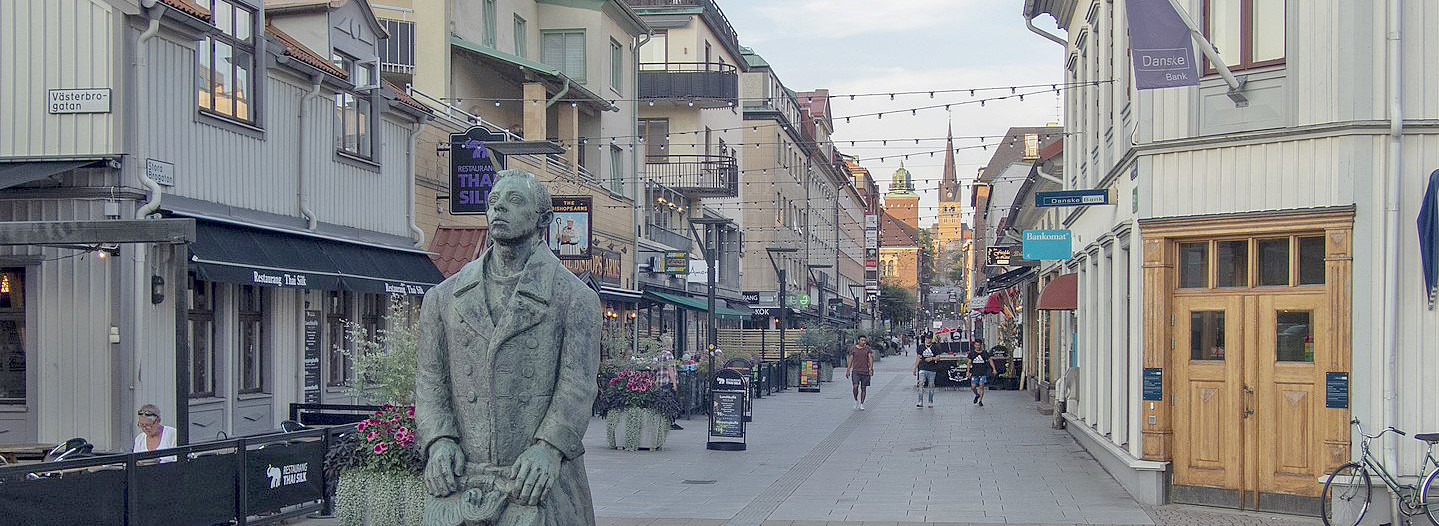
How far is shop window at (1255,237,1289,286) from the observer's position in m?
13.1

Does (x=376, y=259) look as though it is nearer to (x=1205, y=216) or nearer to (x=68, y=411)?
(x=68, y=411)

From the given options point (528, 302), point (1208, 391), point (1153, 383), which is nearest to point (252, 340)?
point (1153, 383)

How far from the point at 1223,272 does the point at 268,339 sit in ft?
37.4

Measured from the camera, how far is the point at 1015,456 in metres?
19.7

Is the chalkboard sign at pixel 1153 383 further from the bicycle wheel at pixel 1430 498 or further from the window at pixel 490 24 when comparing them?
the window at pixel 490 24

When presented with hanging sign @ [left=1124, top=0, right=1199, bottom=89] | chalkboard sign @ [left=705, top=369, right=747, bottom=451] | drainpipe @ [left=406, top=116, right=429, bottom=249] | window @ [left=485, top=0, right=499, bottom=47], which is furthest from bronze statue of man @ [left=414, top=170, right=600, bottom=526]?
window @ [left=485, top=0, right=499, bottom=47]

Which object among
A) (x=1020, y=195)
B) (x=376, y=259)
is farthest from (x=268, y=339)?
(x=1020, y=195)

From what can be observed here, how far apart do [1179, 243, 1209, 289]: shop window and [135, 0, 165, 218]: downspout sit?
1027 cm

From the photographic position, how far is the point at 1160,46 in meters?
12.7

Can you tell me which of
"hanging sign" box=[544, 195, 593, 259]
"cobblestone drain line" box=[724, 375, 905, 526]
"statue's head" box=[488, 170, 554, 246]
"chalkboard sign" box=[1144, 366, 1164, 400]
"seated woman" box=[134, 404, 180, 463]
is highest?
"hanging sign" box=[544, 195, 593, 259]

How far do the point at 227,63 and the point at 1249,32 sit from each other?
436 inches

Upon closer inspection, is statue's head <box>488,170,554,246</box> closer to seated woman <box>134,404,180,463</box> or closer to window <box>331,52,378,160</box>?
seated woman <box>134,404,180,463</box>

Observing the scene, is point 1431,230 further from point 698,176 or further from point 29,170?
point 698,176


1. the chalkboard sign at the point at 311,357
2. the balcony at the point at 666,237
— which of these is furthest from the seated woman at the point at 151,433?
the balcony at the point at 666,237
